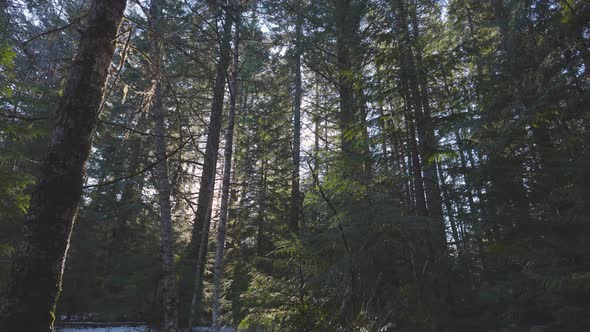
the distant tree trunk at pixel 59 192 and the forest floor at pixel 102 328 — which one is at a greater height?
the distant tree trunk at pixel 59 192

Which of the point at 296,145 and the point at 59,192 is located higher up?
the point at 296,145

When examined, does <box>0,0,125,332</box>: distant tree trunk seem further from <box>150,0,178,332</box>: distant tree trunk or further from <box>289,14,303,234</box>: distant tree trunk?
<box>289,14,303,234</box>: distant tree trunk

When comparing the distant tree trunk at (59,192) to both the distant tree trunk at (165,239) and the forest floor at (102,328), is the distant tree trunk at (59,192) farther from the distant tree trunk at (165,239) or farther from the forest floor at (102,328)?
the forest floor at (102,328)

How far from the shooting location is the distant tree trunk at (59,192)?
6.35ft

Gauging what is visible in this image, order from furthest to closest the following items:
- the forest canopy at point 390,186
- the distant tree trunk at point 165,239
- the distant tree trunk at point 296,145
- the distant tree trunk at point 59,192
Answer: the distant tree trunk at point 296,145
the distant tree trunk at point 165,239
the forest canopy at point 390,186
the distant tree trunk at point 59,192

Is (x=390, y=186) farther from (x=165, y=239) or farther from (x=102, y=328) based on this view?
(x=102, y=328)

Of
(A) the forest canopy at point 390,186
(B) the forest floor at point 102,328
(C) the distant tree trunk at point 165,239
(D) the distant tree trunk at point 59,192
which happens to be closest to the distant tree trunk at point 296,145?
(A) the forest canopy at point 390,186

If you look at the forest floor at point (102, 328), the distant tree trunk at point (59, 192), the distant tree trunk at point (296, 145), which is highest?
the distant tree trunk at point (296, 145)

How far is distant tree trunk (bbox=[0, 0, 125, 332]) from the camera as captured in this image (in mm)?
1936

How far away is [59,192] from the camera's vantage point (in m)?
2.10

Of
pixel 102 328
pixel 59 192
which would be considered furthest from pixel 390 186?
pixel 102 328

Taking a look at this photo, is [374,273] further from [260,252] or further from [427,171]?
[260,252]

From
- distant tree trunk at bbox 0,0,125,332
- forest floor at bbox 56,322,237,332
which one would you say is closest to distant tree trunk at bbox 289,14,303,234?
forest floor at bbox 56,322,237,332

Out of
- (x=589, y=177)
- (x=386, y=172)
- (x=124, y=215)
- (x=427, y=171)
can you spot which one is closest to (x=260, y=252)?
(x=124, y=215)
